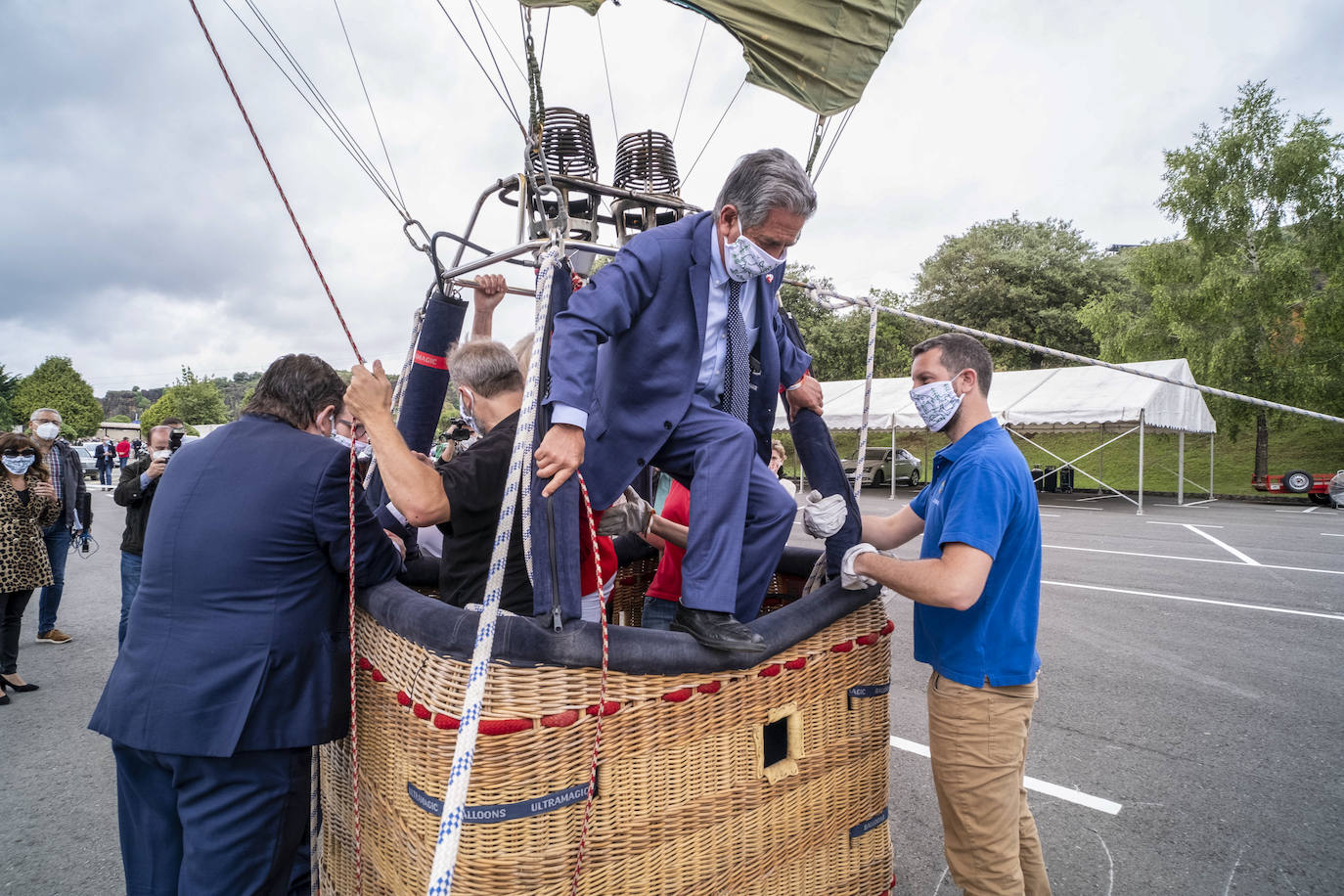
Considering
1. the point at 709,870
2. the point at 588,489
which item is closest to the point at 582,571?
the point at 588,489

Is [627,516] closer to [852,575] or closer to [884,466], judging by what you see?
[852,575]

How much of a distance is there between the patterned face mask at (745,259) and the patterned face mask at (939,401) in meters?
0.67

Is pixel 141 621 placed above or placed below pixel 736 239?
below

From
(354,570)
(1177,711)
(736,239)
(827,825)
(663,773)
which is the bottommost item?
(1177,711)

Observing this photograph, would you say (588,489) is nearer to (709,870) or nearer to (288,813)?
(709,870)

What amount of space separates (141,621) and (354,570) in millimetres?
550

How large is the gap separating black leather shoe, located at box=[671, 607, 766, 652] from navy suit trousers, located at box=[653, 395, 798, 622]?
0.02m

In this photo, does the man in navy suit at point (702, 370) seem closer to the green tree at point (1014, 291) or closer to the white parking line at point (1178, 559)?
the white parking line at point (1178, 559)

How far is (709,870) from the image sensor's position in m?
1.76

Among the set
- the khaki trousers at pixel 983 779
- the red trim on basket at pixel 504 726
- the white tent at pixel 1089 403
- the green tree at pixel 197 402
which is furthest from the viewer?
the green tree at pixel 197 402

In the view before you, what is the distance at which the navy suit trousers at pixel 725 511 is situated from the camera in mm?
1899

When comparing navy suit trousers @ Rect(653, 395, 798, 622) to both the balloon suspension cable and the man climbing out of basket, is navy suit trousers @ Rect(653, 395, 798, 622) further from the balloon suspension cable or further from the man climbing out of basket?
the balloon suspension cable

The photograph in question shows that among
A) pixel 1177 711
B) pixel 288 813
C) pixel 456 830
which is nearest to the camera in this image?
pixel 456 830

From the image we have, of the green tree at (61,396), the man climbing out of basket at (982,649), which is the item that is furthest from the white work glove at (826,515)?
the green tree at (61,396)
